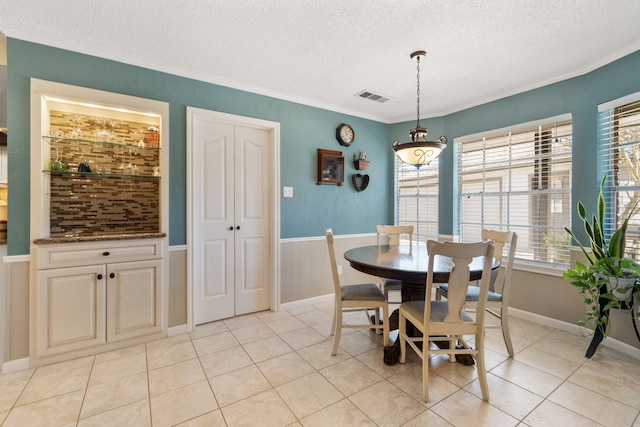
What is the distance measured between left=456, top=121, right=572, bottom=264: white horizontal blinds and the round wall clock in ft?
4.52

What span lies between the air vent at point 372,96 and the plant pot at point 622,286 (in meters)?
2.66

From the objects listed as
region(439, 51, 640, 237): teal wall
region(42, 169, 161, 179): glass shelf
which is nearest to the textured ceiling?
region(439, 51, 640, 237): teal wall

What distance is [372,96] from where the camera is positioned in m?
3.42

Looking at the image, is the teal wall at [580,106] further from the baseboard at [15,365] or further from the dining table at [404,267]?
the baseboard at [15,365]

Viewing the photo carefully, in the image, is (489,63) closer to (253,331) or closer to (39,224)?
(253,331)

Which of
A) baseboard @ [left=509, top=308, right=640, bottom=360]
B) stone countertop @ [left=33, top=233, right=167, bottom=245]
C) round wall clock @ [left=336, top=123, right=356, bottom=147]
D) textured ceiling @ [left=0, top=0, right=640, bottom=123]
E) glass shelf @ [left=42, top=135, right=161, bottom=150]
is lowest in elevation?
baseboard @ [left=509, top=308, right=640, bottom=360]

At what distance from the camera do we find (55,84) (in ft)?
7.38

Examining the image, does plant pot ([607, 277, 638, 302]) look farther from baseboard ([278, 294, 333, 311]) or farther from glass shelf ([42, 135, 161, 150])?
glass shelf ([42, 135, 161, 150])

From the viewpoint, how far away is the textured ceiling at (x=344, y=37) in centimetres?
189

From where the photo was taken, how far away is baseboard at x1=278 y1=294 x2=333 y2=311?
3394mm

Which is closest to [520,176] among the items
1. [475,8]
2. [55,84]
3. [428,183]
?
[428,183]

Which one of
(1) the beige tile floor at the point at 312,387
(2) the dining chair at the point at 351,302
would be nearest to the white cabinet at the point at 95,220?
(1) the beige tile floor at the point at 312,387

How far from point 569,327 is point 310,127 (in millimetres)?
3380

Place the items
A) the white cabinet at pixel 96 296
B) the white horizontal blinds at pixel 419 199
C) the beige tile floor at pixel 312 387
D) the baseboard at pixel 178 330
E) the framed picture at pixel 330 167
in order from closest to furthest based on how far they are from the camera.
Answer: the beige tile floor at pixel 312 387 < the white cabinet at pixel 96 296 < the baseboard at pixel 178 330 < the framed picture at pixel 330 167 < the white horizontal blinds at pixel 419 199
